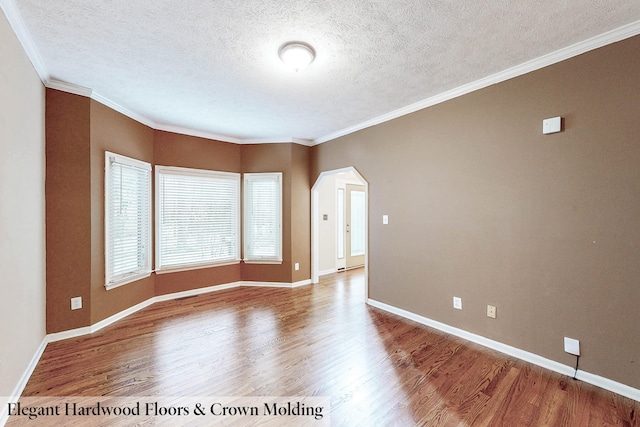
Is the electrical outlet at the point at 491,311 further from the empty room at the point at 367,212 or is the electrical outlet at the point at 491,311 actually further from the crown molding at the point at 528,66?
the crown molding at the point at 528,66

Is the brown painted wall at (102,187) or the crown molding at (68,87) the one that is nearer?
the crown molding at (68,87)

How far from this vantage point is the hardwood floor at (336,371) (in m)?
1.84

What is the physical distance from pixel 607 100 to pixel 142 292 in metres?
5.42

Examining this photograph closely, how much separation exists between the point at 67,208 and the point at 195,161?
6.06 ft

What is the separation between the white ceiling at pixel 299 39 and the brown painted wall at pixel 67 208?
331 millimetres

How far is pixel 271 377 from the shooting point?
220 centimetres

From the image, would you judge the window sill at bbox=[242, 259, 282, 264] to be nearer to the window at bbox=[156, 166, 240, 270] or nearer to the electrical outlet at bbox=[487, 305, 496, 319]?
the window at bbox=[156, 166, 240, 270]

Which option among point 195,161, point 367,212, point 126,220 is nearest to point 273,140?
point 195,161

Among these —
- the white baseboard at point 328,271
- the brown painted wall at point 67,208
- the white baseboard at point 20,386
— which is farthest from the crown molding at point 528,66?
the white baseboard at point 20,386

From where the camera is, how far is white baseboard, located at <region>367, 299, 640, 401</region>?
198cm

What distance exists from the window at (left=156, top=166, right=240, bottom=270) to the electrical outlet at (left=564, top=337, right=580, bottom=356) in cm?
441

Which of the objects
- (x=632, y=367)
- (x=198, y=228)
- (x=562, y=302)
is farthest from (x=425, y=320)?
(x=198, y=228)

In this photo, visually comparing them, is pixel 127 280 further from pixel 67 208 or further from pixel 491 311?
pixel 491 311

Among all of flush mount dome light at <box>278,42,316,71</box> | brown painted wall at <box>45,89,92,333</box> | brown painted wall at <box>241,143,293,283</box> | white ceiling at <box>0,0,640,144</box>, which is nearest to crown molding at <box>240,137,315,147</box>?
brown painted wall at <box>241,143,293,283</box>
